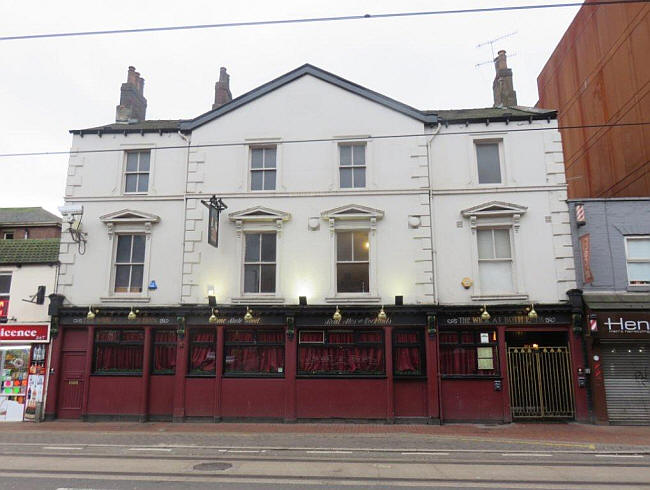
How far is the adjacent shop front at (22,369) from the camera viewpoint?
54.6ft

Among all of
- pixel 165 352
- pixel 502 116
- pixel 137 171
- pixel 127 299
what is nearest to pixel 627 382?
pixel 502 116

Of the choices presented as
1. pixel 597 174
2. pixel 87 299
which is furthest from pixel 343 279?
pixel 597 174

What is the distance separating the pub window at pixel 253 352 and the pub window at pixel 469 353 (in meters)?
5.31

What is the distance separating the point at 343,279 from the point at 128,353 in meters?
7.77

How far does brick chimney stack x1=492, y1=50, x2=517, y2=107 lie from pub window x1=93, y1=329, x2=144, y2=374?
16252mm

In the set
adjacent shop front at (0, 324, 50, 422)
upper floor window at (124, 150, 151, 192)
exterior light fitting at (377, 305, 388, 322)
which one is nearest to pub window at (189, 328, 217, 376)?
adjacent shop front at (0, 324, 50, 422)

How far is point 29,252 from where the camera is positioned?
58.5ft

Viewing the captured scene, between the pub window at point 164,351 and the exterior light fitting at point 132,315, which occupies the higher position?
the exterior light fitting at point 132,315

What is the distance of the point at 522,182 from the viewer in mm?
16594

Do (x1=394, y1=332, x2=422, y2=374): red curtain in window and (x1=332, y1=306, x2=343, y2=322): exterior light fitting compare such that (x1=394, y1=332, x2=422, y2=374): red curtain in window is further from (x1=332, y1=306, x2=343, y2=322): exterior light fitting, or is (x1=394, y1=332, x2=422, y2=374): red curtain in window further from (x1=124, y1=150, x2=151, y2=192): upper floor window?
(x1=124, y1=150, x2=151, y2=192): upper floor window

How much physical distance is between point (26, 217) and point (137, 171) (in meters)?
13.7

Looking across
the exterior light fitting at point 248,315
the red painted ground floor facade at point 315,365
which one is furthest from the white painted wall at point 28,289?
the exterior light fitting at point 248,315

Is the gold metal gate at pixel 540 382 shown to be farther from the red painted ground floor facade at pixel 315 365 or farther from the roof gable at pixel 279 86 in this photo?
the roof gable at pixel 279 86

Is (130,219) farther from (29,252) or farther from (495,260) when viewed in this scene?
(495,260)
